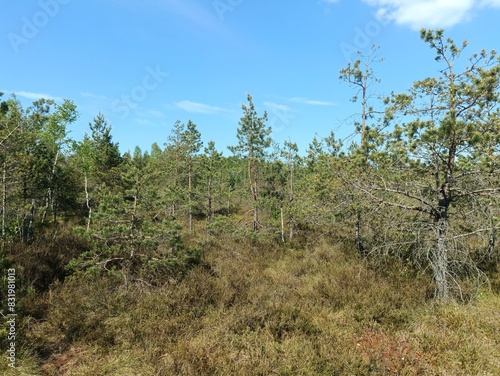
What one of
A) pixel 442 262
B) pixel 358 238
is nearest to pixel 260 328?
pixel 442 262

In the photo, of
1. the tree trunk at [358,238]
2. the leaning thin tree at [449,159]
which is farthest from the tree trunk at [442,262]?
the tree trunk at [358,238]

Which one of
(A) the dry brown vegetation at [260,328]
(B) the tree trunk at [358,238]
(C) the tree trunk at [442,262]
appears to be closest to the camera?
(A) the dry brown vegetation at [260,328]

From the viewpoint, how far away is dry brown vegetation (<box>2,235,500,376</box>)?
168 inches

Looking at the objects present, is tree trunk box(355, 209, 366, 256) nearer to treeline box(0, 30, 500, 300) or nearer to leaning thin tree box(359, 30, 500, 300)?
treeline box(0, 30, 500, 300)

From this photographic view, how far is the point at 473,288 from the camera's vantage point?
628 cm

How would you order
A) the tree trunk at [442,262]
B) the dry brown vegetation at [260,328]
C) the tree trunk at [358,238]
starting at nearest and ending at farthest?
the dry brown vegetation at [260,328], the tree trunk at [442,262], the tree trunk at [358,238]

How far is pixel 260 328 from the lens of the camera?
17.3 ft

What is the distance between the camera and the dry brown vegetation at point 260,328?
4266 millimetres

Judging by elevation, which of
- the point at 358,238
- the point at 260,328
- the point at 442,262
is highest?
the point at 358,238

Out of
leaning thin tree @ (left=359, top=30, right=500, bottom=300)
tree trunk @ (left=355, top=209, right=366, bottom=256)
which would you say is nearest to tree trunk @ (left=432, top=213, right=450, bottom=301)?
leaning thin tree @ (left=359, top=30, right=500, bottom=300)

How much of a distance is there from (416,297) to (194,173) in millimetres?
15824

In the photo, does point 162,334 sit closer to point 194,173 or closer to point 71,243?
point 71,243

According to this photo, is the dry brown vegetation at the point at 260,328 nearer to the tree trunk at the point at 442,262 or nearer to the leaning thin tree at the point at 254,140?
the tree trunk at the point at 442,262

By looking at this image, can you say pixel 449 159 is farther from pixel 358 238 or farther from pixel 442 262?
pixel 358 238
